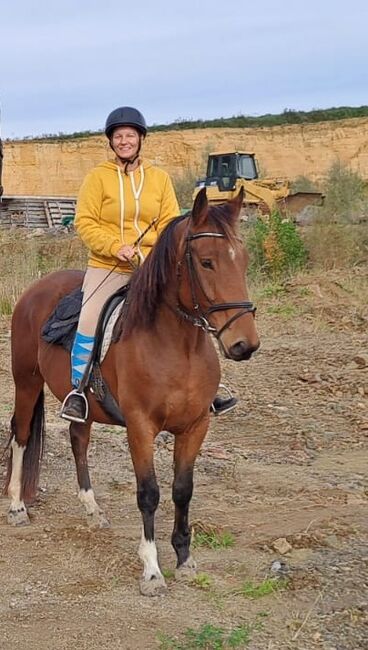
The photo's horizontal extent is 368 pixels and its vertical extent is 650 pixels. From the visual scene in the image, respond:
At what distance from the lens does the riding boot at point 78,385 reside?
4.93 meters

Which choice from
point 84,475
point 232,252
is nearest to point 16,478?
point 84,475

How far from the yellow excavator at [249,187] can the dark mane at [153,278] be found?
22141 millimetres

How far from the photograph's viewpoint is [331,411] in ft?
27.5

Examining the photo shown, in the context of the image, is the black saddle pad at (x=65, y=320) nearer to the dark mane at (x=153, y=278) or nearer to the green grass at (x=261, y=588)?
the dark mane at (x=153, y=278)

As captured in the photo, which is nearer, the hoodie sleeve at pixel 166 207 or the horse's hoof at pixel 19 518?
the hoodie sleeve at pixel 166 207

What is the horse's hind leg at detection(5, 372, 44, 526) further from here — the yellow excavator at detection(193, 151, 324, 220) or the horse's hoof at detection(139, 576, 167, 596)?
the yellow excavator at detection(193, 151, 324, 220)

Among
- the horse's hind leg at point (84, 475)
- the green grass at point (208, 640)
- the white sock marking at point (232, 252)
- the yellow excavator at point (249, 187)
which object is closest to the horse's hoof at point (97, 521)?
the horse's hind leg at point (84, 475)

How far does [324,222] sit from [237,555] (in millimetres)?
15476

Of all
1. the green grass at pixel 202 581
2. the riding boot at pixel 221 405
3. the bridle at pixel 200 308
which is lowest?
the green grass at pixel 202 581

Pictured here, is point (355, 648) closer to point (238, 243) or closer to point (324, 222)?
point (238, 243)

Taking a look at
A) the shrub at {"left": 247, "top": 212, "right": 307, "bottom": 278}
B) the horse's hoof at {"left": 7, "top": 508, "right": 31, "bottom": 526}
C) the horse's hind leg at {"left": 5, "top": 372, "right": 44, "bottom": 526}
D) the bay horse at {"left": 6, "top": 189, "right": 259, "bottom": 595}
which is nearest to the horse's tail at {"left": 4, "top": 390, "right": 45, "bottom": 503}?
the horse's hind leg at {"left": 5, "top": 372, "right": 44, "bottom": 526}

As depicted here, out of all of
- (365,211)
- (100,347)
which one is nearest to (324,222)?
(365,211)

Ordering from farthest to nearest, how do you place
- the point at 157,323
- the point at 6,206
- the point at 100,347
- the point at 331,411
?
the point at 6,206
the point at 331,411
the point at 100,347
the point at 157,323

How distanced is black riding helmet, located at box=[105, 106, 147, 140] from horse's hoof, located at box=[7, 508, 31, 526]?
2585 mm
